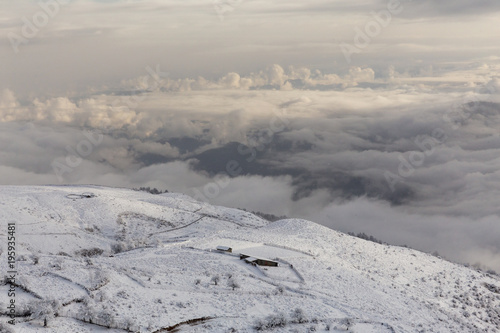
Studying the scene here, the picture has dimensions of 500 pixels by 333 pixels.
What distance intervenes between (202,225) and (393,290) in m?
60.4

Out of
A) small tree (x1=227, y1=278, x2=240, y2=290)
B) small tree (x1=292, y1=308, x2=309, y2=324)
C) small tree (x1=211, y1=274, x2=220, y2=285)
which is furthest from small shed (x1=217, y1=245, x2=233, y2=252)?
small tree (x1=292, y1=308, x2=309, y2=324)

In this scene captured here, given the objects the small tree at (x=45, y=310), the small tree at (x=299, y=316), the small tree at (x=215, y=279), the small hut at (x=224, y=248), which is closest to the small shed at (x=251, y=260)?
the small hut at (x=224, y=248)

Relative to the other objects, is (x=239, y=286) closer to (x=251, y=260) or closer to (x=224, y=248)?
(x=251, y=260)

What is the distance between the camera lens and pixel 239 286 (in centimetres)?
4450

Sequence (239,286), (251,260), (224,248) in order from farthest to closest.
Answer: (224,248) < (251,260) < (239,286)

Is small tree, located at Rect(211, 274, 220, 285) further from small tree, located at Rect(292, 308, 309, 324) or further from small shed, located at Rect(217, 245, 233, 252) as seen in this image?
small shed, located at Rect(217, 245, 233, 252)

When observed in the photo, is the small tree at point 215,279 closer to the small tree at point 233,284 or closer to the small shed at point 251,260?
the small tree at point 233,284

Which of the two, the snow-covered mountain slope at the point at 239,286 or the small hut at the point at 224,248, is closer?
the snow-covered mountain slope at the point at 239,286

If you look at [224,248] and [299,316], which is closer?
[299,316]

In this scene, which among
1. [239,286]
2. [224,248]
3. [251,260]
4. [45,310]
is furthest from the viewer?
[224,248]

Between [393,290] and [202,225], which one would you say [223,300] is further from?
[202,225]

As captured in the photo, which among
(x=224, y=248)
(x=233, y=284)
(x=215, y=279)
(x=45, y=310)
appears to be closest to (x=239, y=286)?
(x=233, y=284)

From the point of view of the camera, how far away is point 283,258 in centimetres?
5875

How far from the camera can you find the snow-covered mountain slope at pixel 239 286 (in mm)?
35281
